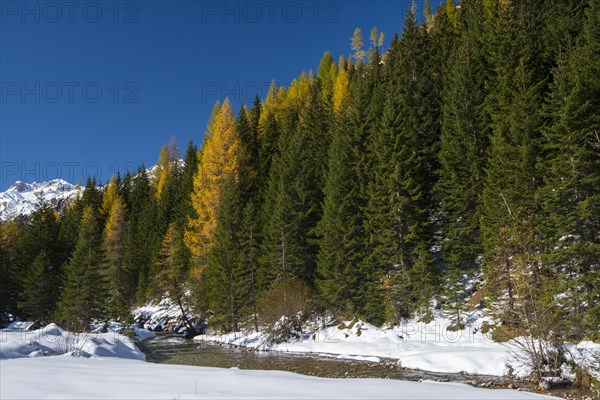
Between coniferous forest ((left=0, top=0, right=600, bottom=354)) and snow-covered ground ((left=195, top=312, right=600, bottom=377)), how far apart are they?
1.12m

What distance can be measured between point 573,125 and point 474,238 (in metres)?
9.00

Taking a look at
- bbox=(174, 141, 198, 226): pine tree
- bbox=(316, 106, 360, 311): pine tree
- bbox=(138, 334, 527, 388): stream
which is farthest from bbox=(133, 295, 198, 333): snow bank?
bbox=(316, 106, 360, 311): pine tree

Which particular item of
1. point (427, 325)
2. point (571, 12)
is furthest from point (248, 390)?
point (571, 12)

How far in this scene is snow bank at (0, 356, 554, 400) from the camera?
6.29 meters

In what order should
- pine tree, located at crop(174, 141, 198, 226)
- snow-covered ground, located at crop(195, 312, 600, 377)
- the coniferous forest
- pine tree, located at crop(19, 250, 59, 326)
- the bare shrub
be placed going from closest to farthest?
snow-covered ground, located at crop(195, 312, 600, 377), the coniferous forest, the bare shrub, pine tree, located at crop(19, 250, 59, 326), pine tree, located at crop(174, 141, 198, 226)

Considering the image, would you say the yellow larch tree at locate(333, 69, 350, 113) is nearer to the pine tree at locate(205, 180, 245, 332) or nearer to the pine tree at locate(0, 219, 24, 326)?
the pine tree at locate(205, 180, 245, 332)

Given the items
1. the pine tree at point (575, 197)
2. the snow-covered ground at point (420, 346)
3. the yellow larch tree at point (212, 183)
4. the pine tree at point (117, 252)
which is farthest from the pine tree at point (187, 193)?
the pine tree at point (575, 197)

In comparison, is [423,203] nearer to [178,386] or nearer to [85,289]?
[178,386]

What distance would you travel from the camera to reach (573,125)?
20.3 meters

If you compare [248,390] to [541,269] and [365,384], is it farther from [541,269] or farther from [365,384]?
[541,269]

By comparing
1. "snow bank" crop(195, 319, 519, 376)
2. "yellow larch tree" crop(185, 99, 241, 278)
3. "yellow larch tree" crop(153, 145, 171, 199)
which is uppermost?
"yellow larch tree" crop(153, 145, 171, 199)

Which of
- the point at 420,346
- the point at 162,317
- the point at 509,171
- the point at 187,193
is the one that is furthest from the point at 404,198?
the point at 187,193

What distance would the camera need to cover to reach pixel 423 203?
29859 millimetres

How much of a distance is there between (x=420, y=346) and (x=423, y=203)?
38.2 ft
